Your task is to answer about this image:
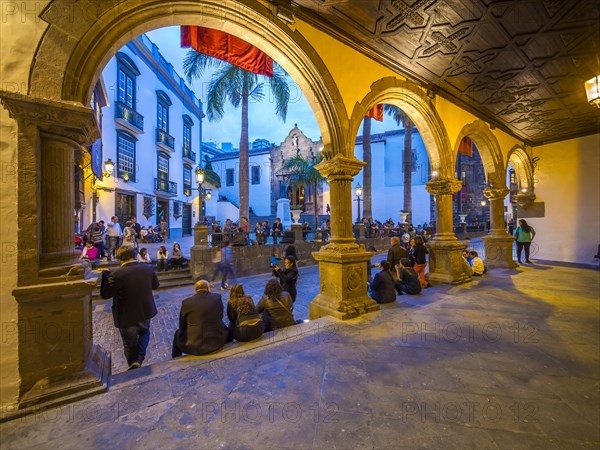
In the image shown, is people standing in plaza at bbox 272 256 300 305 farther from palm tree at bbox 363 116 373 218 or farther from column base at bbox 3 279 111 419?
palm tree at bbox 363 116 373 218

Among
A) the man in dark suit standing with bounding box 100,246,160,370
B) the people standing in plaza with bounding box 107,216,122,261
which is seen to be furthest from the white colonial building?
the man in dark suit standing with bounding box 100,246,160,370

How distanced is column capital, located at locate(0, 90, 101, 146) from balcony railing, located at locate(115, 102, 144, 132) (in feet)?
45.7

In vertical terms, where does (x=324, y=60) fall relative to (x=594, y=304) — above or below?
above

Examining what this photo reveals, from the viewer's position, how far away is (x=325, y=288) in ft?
14.2

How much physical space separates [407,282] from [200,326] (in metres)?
3.82

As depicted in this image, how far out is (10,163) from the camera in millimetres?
2088

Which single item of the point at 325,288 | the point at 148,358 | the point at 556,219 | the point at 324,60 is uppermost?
the point at 324,60

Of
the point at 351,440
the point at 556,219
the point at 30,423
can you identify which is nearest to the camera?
the point at 351,440

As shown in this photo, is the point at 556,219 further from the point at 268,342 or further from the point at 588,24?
the point at 268,342

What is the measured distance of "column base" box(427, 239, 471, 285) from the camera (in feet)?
19.7

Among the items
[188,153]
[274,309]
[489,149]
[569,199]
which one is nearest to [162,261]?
[274,309]

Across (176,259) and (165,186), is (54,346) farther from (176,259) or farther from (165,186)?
(165,186)

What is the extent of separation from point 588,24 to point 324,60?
3493 mm

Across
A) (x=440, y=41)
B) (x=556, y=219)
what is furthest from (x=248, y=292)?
(x=556, y=219)
